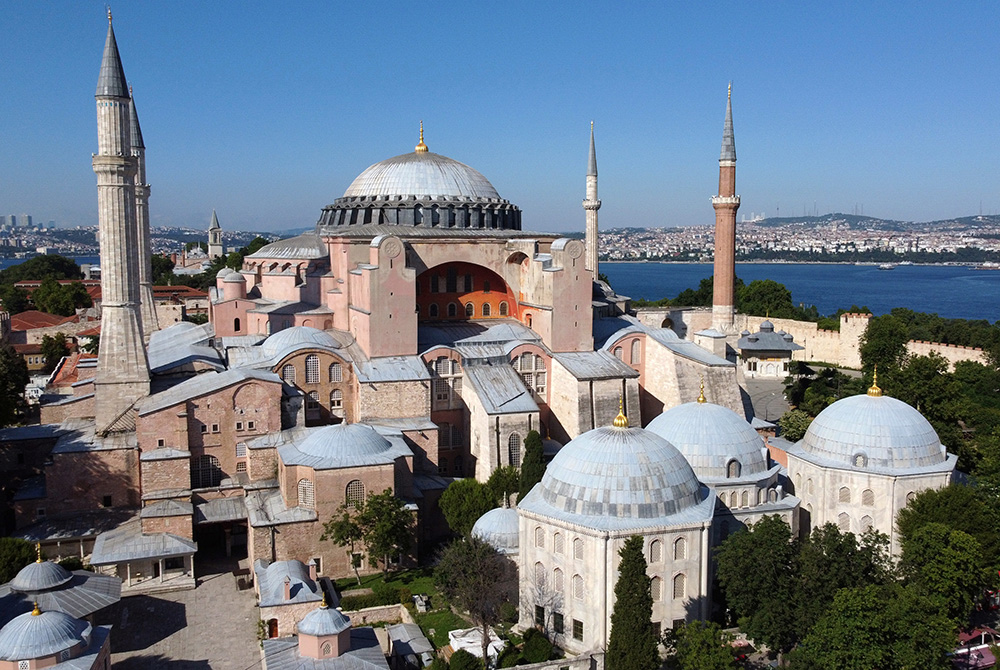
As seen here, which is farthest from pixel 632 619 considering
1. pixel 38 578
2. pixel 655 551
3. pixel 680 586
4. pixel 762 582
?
pixel 38 578

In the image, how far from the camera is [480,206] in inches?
1083

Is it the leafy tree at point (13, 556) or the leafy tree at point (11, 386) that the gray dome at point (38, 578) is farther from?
the leafy tree at point (11, 386)

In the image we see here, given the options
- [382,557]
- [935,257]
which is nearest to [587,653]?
[382,557]

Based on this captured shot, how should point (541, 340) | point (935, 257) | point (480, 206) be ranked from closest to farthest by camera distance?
1. point (541, 340)
2. point (480, 206)
3. point (935, 257)

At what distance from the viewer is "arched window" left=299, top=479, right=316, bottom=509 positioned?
59.7 ft

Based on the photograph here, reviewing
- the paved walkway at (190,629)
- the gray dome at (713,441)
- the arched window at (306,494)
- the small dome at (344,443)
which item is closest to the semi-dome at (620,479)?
the gray dome at (713,441)

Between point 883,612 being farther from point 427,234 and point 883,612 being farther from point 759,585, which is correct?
point 427,234

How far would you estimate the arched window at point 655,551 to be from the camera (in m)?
14.7

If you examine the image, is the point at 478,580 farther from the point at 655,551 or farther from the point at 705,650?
the point at 705,650

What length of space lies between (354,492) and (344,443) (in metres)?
1.05

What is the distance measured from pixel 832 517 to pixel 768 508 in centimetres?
170

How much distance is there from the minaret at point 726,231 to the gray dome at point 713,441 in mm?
13464

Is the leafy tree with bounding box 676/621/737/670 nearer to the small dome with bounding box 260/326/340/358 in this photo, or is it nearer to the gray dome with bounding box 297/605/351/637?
the gray dome with bounding box 297/605/351/637

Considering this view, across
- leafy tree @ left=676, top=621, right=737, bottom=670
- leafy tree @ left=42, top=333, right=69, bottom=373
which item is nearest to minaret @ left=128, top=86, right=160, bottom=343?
leafy tree @ left=42, top=333, right=69, bottom=373
